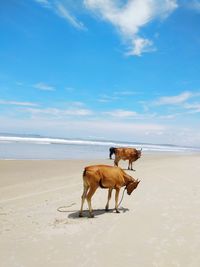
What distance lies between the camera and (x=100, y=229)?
816cm

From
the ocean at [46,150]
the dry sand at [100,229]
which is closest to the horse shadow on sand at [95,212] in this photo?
the dry sand at [100,229]

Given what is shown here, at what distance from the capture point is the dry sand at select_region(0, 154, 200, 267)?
640cm

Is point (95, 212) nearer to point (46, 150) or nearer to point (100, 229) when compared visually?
point (100, 229)

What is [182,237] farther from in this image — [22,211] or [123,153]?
[123,153]

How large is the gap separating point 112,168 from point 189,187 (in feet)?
16.6

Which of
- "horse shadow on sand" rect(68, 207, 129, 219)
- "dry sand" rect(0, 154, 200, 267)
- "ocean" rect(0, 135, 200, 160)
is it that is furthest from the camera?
"ocean" rect(0, 135, 200, 160)

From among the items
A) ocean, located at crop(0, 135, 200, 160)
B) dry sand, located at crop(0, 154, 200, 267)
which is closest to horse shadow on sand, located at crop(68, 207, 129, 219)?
dry sand, located at crop(0, 154, 200, 267)

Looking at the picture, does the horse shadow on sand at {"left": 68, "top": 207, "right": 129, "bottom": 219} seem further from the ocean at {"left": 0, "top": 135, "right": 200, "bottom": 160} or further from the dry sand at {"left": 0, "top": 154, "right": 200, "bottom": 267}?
the ocean at {"left": 0, "top": 135, "right": 200, "bottom": 160}

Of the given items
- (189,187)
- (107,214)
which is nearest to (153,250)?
(107,214)

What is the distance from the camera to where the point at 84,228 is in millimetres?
8258

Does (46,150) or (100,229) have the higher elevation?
(46,150)

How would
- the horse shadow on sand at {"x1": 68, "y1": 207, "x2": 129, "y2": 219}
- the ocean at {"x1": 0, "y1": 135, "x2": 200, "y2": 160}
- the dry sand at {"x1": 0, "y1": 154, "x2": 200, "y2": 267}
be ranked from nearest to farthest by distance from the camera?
the dry sand at {"x1": 0, "y1": 154, "x2": 200, "y2": 267}, the horse shadow on sand at {"x1": 68, "y1": 207, "x2": 129, "y2": 219}, the ocean at {"x1": 0, "y1": 135, "x2": 200, "y2": 160}

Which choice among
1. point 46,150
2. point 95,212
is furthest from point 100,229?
point 46,150

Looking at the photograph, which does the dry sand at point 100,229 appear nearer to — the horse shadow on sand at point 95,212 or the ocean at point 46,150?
the horse shadow on sand at point 95,212
